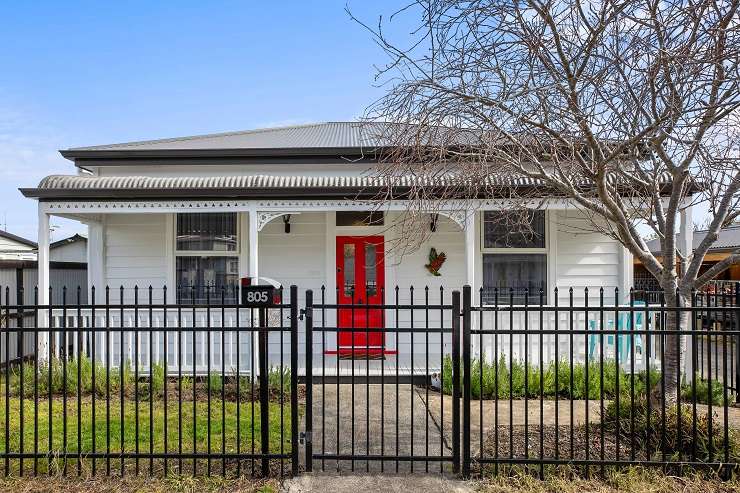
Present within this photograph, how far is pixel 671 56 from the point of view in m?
3.65

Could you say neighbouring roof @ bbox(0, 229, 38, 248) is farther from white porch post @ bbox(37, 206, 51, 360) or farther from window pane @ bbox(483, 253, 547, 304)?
window pane @ bbox(483, 253, 547, 304)

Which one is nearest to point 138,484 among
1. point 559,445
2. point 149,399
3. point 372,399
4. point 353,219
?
point 149,399

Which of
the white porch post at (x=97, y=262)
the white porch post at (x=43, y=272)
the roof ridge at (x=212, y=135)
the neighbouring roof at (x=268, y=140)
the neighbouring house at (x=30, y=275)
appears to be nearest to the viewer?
the white porch post at (x=43, y=272)

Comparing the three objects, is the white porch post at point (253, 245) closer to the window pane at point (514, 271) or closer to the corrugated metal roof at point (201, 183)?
the corrugated metal roof at point (201, 183)

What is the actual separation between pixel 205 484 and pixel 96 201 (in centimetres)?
572

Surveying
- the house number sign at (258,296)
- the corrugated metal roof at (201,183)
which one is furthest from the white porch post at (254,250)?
the house number sign at (258,296)

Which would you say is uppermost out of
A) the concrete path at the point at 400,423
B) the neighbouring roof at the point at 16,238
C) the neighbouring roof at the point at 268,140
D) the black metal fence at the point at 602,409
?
the neighbouring roof at the point at 268,140

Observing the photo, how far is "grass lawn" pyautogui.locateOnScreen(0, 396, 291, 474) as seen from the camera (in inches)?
173

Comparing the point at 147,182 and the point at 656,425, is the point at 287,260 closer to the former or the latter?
the point at 147,182

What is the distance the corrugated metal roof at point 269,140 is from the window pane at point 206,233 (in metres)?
1.55

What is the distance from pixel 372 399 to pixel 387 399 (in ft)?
0.70

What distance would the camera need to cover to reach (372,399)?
6.91 metres

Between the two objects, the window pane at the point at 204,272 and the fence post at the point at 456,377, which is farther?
the window pane at the point at 204,272

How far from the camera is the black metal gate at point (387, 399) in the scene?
423cm
